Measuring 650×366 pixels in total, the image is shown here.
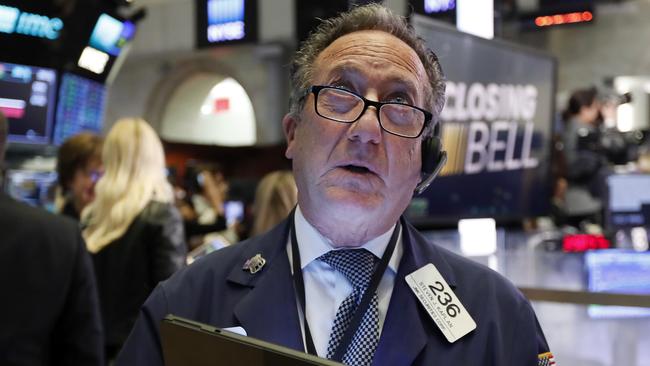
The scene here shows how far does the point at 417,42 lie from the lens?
1379mm

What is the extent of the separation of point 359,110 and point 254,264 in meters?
0.32

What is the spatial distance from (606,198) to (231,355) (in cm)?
355

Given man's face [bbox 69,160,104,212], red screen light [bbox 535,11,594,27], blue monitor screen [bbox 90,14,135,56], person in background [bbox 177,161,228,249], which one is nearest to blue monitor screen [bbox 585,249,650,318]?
man's face [bbox 69,160,104,212]

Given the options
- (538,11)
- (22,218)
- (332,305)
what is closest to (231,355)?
(332,305)

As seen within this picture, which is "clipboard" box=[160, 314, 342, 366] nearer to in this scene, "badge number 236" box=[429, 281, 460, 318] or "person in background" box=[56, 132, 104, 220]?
"badge number 236" box=[429, 281, 460, 318]

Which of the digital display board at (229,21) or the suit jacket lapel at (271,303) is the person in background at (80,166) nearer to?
the suit jacket lapel at (271,303)

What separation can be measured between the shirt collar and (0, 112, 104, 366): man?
1238 mm

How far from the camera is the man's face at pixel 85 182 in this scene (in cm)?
362

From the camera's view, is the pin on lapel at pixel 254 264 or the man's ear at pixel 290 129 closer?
the pin on lapel at pixel 254 264

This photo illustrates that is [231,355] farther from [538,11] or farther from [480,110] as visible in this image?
[538,11]

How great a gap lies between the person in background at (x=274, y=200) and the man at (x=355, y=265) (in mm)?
2016

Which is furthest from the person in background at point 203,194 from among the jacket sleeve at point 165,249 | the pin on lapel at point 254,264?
the pin on lapel at point 254,264

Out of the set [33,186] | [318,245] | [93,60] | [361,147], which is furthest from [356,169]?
[33,186]

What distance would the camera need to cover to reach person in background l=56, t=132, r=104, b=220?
3588 mm
